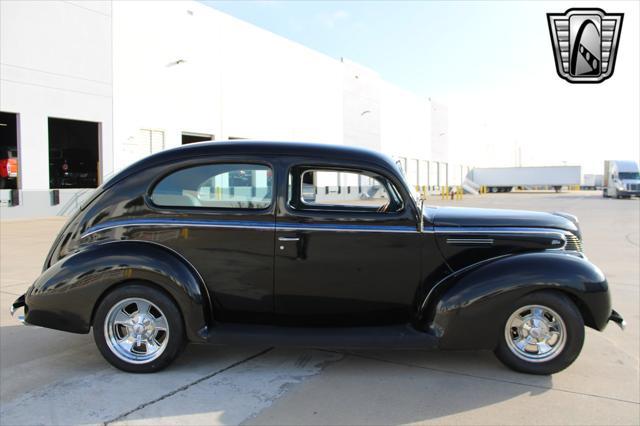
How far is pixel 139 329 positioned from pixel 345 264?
166 cm

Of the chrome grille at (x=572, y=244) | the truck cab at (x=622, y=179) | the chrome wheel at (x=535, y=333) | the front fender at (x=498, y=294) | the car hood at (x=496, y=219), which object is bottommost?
the chrome wheel at (x=535, y=333)

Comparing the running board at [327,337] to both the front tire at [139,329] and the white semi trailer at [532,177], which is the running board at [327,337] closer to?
the front tire at [139,329]

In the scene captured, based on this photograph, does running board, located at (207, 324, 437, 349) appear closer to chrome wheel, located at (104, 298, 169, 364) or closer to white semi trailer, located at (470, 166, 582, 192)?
chrome wheel, located at (104, 298, 169, 364)

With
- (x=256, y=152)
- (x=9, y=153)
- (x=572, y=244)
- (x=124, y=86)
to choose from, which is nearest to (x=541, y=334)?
(x=572, y=244)

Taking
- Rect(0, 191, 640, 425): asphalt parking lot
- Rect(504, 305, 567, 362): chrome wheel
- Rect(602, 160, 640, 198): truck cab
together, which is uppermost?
Rect(602, 160, 640, 198): truck cab

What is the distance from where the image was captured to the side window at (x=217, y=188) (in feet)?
12.8

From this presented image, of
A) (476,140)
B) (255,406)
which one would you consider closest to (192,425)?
(255,406)

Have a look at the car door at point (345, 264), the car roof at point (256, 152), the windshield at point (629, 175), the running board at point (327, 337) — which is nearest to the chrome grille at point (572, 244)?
the car door at point (345, 264)

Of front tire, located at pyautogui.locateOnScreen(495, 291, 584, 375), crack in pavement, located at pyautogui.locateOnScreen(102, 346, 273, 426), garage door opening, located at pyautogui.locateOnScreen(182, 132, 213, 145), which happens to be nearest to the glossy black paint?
front tire, located at pyautogui.locateOnScreen(495, 291, 584, 375)

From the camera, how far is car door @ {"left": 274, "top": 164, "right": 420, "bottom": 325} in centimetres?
381

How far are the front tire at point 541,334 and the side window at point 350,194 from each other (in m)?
1.23

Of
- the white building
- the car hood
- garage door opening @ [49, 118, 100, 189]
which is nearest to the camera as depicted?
the car hood

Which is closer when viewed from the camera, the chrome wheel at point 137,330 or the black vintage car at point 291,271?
the black vintage car at point 291,271

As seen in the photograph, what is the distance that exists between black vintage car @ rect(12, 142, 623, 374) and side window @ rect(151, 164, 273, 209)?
1 cm
